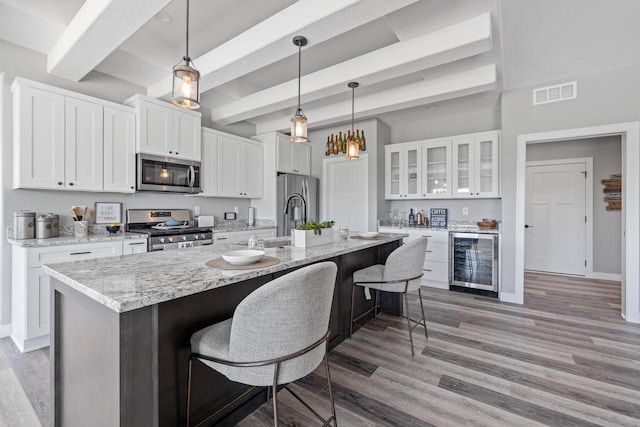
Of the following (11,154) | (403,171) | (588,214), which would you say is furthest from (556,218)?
(11,154)

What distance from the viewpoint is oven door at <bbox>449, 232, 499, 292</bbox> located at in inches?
157

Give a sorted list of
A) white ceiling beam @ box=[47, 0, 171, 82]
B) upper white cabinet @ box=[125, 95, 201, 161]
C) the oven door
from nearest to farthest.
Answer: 1. white ceiling beam @ box=[47, 0, 171, 82]
2. upper white cabinet @ box=[125, 95, 201, 161]
3. the oven door

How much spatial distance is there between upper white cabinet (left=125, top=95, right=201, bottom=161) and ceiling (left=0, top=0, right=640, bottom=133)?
0.24 meters

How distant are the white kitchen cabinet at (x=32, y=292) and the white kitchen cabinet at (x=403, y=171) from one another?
4367 millimetres

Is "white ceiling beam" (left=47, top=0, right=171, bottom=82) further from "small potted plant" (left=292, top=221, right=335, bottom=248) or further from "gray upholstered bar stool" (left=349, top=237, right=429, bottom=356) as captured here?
→ "gray upholstered bar stool" (left=349, top=237, right=429, bottom=356)

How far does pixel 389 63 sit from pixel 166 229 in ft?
10.0

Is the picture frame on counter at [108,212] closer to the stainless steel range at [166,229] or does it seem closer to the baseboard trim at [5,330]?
the stainless steel range at [166,229]

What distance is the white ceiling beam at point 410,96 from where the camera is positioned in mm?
3334

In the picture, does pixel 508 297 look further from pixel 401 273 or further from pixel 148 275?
pixel 148 275

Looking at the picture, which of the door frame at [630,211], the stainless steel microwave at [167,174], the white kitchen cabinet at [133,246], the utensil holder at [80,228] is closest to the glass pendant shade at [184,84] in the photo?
the white kitchen cabinet at [133,246]

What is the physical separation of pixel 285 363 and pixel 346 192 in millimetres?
4315

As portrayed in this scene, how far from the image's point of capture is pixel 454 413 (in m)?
1.74

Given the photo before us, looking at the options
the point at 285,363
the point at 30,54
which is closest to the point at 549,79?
the point at 285,363

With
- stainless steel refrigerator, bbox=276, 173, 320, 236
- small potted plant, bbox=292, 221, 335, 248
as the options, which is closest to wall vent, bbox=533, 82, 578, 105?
small potted plant, bbox=292, 221, 335, 248
